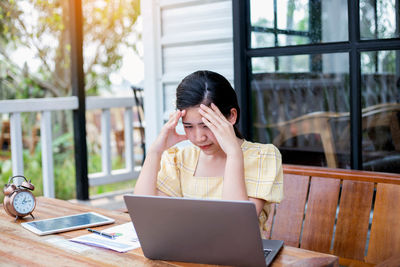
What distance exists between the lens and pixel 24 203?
2.07 m

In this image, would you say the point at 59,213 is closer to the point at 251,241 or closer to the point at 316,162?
the point at 251,241

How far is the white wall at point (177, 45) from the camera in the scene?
3270mm

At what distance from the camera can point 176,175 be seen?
2.13 m

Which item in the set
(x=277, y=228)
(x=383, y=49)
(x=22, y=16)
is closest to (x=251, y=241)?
(x=277, y=228)

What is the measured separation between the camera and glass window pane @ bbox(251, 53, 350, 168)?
281 centimetres

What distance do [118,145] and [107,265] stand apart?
293 inches

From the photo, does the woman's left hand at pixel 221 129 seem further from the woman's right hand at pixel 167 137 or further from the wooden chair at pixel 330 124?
the wooden chair at pixel 330 124

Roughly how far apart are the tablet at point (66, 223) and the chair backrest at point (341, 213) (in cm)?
82

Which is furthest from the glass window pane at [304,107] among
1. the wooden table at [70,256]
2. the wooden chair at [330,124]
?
the wooden table at [70,256]

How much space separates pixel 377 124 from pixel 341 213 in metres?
0.69

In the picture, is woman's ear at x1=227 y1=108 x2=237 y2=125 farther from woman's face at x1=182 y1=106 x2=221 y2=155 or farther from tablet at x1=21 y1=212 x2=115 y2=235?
tablet at x1=21 y1=212 x2=115 y2=235

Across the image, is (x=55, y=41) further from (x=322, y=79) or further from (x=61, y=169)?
(x=322, y=79)

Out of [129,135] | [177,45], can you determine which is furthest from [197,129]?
[129,135]

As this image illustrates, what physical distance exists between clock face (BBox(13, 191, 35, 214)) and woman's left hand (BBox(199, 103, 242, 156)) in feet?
2.57
